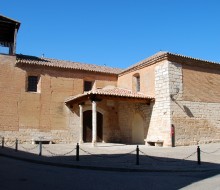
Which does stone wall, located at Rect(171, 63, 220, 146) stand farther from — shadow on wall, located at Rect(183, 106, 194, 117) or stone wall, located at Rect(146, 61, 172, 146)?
stone wall, located at Rect(146, 61, 172, 146)

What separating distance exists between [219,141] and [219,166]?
35.8 feet

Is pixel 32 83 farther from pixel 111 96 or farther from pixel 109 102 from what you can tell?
pixel 111 96

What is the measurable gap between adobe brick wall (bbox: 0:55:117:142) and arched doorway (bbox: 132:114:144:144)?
13.7ft

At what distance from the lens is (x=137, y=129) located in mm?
21234

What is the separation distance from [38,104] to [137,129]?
24.1 feet

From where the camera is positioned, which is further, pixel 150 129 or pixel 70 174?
pixel 150 129

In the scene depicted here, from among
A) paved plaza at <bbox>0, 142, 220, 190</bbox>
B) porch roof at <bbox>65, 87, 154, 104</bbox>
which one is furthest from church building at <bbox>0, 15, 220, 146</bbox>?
paved plaza at <bbox>0, 142, 220, 190</bbox>

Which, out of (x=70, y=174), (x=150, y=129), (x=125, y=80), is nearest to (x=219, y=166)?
(x=70, y=174)

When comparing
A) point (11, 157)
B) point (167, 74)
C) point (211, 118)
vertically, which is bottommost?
point (11, 157)

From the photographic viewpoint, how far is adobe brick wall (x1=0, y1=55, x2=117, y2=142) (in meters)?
19.0

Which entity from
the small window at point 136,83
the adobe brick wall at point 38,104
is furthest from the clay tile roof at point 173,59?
the adobe brick wall at point 38,104

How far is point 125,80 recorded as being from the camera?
73.9ft

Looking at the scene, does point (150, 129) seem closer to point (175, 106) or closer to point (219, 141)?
point (175, 106)

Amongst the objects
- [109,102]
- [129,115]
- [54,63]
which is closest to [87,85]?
[109,102]
